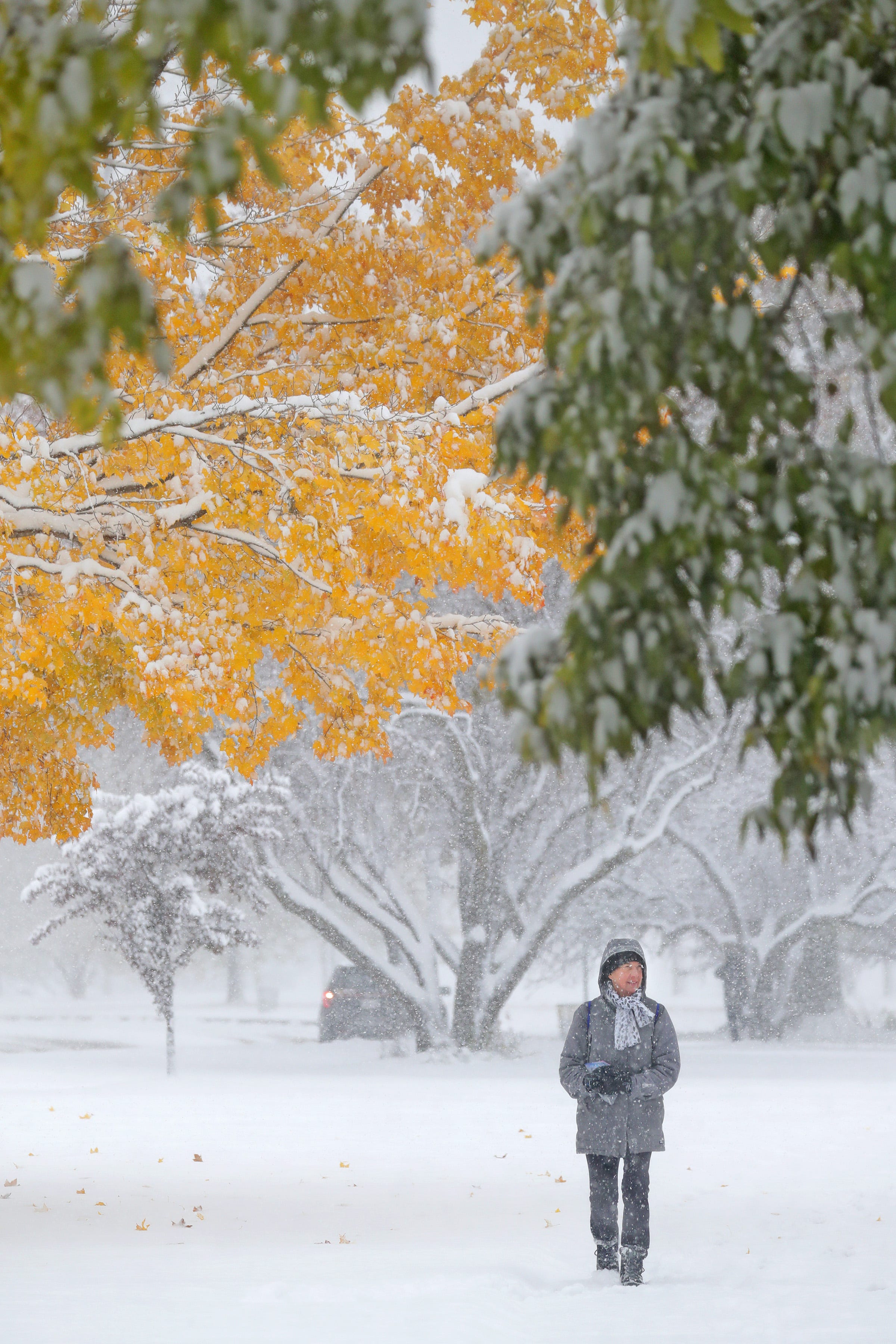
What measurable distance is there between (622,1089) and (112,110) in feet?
20.2

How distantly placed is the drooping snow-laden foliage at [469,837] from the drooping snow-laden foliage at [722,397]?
A: 22.0 meters

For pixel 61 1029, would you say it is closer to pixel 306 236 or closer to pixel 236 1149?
pixel 236 1149

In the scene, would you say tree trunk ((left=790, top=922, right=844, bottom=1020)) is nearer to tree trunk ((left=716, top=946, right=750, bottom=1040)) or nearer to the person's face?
tree trunk ((left=716, top=946, right=750, bottom=1040))

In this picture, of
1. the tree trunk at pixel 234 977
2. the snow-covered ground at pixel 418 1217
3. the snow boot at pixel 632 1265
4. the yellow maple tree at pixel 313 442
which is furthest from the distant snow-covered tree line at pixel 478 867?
the tree trunk at pixel 234 977

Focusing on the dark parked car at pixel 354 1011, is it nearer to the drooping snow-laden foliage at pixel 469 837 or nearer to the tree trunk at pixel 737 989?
the drooping snow-laden foliage at pixel 469 837

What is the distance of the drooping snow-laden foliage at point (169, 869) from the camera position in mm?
23047

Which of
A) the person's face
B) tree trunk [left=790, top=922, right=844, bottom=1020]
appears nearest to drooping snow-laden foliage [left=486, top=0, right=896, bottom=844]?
the person's face

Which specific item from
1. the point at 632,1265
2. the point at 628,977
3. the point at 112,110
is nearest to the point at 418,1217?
the point at 632,1265

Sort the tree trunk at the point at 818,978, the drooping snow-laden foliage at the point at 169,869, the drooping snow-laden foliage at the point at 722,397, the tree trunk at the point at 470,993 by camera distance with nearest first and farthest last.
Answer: the drooping snow-laden foliage at the point at 722,397
the drooping snow-laden foliage at the point at 169,869
the tree trunk at the point at 470,993
the tree trunk at the point at 818,978

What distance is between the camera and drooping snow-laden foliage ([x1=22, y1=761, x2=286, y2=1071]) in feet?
75.6

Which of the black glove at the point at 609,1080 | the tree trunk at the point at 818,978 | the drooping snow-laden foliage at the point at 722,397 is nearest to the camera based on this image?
the drooping snow-laden foliage at the point at 722,397

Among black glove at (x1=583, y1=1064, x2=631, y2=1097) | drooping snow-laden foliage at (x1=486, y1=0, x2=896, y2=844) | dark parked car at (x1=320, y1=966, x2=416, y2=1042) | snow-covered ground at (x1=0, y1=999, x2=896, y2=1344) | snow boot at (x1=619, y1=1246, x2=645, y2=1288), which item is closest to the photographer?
drooping snow-laden foliage at (x1=486, y1=0, x2=896, y2=844)

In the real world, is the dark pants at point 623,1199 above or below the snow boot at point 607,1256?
above

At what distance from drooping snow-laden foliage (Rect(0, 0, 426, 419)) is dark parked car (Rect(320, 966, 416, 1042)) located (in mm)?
28010
